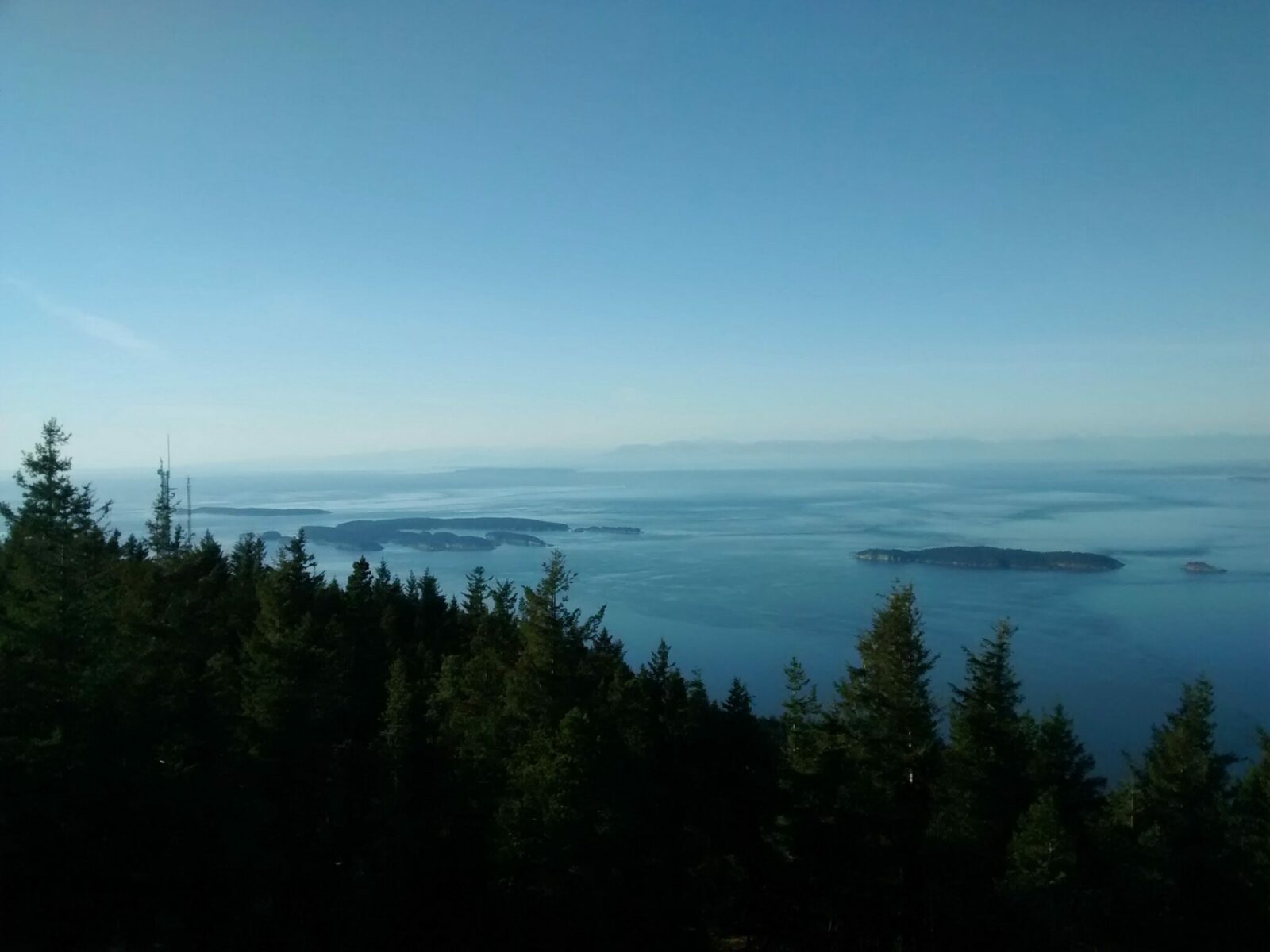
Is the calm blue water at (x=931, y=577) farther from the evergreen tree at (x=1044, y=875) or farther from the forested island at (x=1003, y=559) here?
the evergreen tree at (x=1044, y=875)

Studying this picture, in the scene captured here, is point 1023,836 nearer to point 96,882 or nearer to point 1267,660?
point 96,882

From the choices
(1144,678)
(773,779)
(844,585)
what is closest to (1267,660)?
(1144,678)

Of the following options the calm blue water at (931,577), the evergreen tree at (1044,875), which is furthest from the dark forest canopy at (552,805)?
the calm blue water at (931,577)

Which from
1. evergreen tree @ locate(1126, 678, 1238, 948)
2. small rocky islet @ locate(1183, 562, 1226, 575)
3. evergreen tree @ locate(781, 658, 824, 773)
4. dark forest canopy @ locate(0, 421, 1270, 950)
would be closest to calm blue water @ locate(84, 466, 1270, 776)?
small rocky islet @ locate(1183, 562, 1226, 575)

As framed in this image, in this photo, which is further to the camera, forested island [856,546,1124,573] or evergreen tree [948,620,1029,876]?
forested island [856,546,1124,573]

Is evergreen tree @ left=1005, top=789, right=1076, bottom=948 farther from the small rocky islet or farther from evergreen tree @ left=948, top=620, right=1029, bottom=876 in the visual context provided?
the small rocky islet
